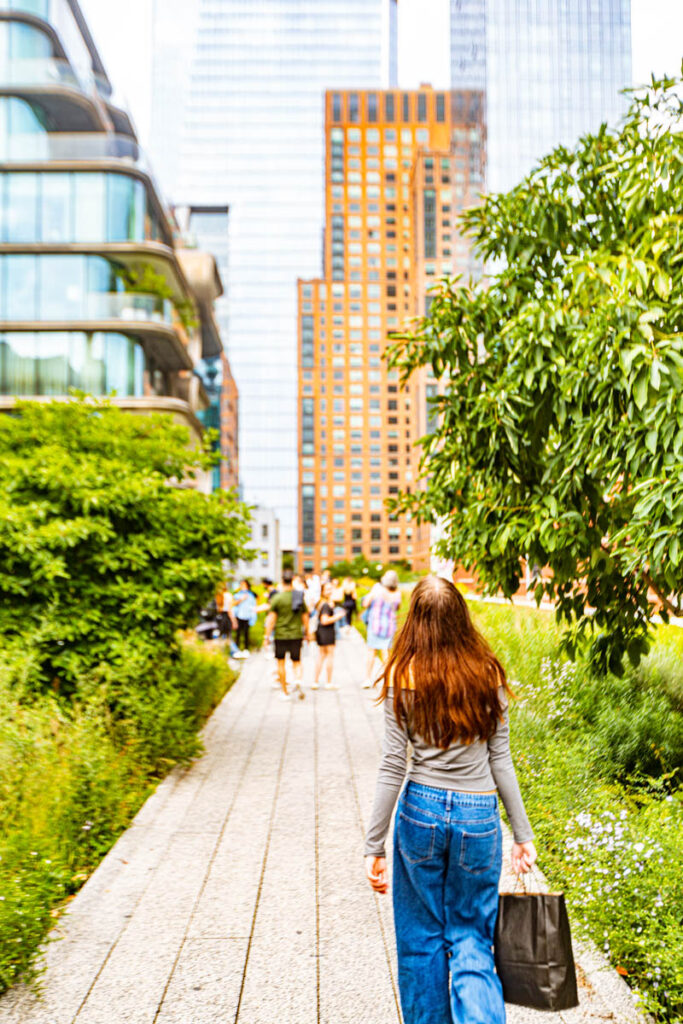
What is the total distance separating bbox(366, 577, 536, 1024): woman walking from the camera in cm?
325

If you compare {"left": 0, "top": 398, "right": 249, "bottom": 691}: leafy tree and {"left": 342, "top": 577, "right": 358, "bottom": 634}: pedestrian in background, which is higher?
{"left": 0, "top": 398, "right": 249, "bottom": 691}: leafy tree

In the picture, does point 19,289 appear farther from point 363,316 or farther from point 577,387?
point 363,316

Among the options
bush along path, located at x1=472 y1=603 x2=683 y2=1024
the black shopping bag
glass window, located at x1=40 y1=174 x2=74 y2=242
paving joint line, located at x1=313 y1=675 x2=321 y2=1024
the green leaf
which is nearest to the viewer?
the black shopping bag

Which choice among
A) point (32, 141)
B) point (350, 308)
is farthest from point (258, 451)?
point (32, 141)

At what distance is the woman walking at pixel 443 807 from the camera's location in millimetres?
3250

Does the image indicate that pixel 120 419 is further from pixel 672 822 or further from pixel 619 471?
pixel 672 822

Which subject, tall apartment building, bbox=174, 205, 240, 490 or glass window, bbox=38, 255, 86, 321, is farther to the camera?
tall apartment building, bbox=174, 205, 240, 490

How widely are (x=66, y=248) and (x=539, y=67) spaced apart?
23.0 m

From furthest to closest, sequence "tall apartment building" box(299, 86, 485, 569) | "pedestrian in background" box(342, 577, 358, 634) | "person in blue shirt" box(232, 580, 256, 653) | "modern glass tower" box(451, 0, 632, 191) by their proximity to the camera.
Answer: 1. "tall apartment building" box(299, 86, 485, 569)
2. "pedestrian in background" box(342, 577, 358, 634)
3. "person in blue shirt" box(232, 580, 256, 653)
4. "modern glass tower" box(451, 0, 632, 191)

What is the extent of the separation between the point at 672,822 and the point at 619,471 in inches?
71.9

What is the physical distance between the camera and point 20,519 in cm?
884

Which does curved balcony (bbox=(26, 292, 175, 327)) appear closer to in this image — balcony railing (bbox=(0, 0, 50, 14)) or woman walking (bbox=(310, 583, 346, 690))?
balcony railing (bbox=(0, 0, 50, 14))

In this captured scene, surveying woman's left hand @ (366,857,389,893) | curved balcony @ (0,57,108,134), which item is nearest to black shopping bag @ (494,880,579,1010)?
woman's left hand @ (366,857,389,893)

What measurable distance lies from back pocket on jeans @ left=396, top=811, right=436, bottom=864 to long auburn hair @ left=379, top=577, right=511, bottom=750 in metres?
0.28
